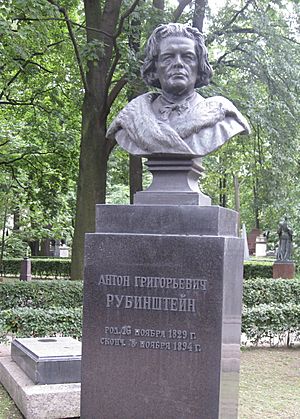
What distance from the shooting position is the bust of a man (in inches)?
208

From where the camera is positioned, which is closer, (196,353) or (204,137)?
(196,353)

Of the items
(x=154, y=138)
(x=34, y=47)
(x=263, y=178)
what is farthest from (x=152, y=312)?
(x=263, y=178)

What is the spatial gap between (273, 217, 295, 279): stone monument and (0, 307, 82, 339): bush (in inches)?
521

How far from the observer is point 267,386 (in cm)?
853

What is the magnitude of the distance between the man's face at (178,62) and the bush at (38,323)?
5.30 m

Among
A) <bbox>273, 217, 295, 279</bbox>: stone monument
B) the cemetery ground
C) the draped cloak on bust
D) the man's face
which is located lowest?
the cemetery ground

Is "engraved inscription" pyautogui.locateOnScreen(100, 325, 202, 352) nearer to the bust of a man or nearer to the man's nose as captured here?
the bust of a man

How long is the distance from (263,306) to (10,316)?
15.8 ft

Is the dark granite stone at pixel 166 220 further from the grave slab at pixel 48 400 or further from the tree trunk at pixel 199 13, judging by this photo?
the tree trunk at pixel 199 13

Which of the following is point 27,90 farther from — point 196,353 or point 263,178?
point 196,353

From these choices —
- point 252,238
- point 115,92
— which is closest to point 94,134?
point 115,92

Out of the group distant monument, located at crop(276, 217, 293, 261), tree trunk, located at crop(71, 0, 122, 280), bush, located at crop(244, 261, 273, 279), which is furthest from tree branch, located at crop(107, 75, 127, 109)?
bush, located at crop(244, 261, 273, 279)

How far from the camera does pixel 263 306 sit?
12.0 m

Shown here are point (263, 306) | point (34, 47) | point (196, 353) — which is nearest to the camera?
point (196, 353)
